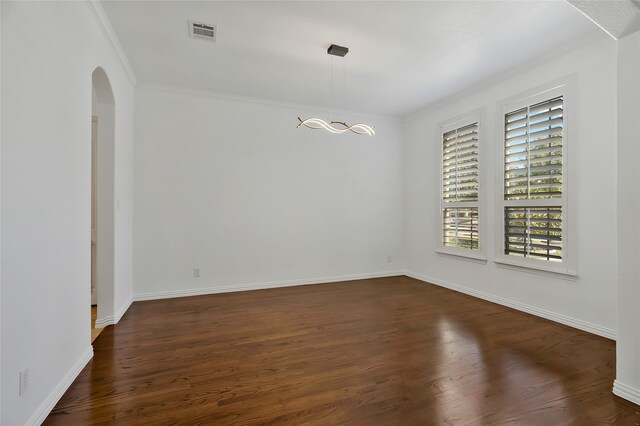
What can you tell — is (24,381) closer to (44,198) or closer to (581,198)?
(44,198)

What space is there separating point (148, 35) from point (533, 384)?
15.0ft

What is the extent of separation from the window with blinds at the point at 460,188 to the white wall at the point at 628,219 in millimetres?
2453

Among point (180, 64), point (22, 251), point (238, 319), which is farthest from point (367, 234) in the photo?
point (22, 251)

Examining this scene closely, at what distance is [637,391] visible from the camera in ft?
6.73

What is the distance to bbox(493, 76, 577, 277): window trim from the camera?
3.40m

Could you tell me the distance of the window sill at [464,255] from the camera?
14.8 ft

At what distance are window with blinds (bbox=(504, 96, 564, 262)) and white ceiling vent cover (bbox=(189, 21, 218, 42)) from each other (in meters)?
3.66

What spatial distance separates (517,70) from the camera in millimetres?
3951

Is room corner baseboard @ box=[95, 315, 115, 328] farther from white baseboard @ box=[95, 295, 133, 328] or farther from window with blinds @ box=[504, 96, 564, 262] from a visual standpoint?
window with blinds @ box=[504, 96, 564, 262]

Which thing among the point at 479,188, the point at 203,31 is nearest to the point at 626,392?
the point at 479,188

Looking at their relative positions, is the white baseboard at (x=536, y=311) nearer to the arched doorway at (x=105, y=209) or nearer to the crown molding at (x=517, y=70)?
the crown molding at (x=517, y=70)

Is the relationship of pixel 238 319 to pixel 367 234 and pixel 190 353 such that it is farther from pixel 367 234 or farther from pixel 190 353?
pixel 367 234

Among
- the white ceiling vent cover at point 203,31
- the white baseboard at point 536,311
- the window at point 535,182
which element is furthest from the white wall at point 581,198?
the white ceiling vent cover at point 203,31

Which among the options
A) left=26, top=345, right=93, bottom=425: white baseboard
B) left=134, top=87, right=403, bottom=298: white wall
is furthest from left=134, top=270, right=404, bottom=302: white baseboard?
left=26, top=345, right=93, bottom=425: white baseboard
